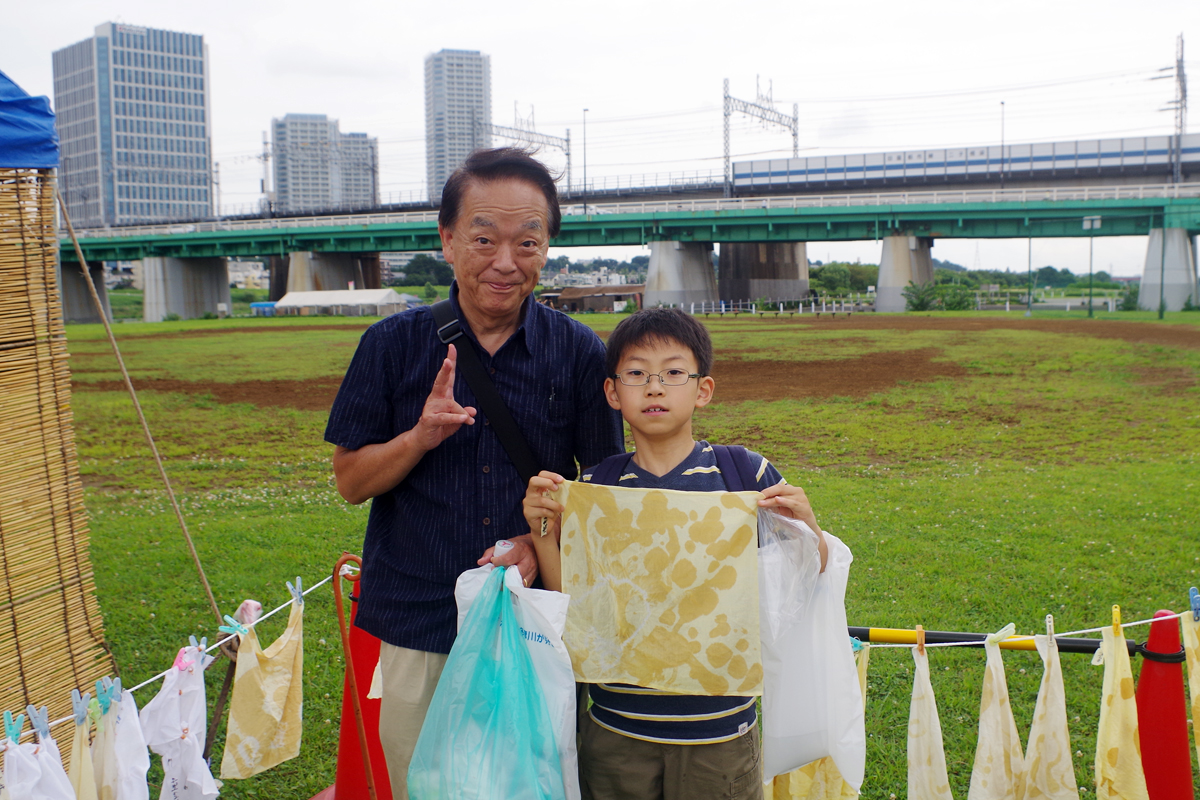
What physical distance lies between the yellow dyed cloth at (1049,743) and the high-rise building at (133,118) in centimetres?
10952

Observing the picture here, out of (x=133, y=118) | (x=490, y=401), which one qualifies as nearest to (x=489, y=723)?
(x=490, y=401)

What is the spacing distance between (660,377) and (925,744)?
1521 millimetres

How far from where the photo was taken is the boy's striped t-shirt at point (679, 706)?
2.20 m

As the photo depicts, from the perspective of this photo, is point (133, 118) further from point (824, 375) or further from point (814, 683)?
point (814, 683)

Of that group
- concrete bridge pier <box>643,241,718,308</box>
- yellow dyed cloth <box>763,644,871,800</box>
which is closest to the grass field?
yellow dyed cloth <box>763,644,871,800</box>

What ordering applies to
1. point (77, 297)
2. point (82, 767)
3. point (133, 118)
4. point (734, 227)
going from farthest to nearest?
1. point (133, 118)
2. point (77, 297)
3. point (734, 227)
4. point (82, 767)

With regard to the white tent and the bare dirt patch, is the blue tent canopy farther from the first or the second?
the white tent

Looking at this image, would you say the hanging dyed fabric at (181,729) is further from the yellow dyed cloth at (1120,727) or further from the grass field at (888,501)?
the yellow dyed cloth at (1120,727)

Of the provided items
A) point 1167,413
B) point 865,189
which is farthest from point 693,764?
point 865,189

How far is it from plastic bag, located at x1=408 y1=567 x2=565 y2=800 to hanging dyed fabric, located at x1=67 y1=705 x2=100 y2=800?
2.74ft

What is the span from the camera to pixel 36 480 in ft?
11.4

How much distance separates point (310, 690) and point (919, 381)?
16352 millimetres

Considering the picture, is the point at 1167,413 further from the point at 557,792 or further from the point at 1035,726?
the point at 557,792

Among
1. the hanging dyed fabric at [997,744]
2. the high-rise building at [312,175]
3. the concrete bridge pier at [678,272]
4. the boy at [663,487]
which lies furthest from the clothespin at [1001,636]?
the high-rise building at [312,175]
